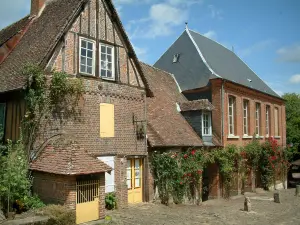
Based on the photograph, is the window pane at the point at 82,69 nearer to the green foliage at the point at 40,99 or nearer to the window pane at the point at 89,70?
the window pane at the point at 89,70

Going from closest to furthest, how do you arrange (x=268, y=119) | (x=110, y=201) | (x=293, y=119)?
(x=110, y=201) → (x=268, y=119) → (x=293, y=119)

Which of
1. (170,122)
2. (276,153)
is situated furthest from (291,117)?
(170,122)

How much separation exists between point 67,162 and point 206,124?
1015 centimetres

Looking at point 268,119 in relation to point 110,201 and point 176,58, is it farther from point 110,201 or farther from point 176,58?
point 110,201

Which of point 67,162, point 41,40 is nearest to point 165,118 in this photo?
point 41,40

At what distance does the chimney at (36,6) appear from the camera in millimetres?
15213

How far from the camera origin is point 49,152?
1112cm

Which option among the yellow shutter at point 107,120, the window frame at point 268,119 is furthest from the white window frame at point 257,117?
the yellow shutter at point 107,120

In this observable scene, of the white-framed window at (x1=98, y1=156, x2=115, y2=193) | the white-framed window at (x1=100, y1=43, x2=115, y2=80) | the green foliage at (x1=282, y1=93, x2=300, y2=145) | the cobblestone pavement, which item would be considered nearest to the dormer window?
the white-framed window at (x1=100, y1=43, x2=115, y2=80)

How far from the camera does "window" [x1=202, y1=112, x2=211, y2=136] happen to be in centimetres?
1834

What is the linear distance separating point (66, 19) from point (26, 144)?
4672mm

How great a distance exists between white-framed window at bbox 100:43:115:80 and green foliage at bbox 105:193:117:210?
4637mm

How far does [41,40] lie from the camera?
12.7 metres

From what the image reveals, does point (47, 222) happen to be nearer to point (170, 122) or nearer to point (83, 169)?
point (83, 169)
